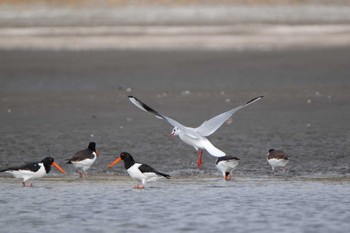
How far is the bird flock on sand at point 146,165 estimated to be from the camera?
11.4m

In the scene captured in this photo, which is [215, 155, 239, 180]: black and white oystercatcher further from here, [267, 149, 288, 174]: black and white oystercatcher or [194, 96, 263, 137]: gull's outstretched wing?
[194, 96, 263, 137]: gull's outstretched wing

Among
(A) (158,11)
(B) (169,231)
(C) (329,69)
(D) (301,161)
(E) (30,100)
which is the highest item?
(A) (158,11)

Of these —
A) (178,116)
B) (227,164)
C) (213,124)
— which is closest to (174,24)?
(178,116)

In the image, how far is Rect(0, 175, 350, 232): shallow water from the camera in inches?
367

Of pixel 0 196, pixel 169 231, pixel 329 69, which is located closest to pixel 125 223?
pixel 169 231

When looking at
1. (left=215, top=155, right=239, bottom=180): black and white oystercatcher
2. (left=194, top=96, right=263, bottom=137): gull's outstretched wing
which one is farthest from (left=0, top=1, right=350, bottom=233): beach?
(left=194, top=96, right=263, bottom=137): gull's outstretched wing

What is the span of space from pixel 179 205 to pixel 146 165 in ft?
3.85

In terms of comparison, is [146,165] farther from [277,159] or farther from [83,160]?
[277,159]

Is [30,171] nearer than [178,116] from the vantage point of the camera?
Yes

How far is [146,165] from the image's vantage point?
11336mm

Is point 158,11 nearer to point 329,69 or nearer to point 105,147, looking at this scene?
point 329,69

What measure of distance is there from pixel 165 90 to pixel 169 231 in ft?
35.3

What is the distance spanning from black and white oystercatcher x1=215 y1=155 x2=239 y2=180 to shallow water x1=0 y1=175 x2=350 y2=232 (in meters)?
0.13

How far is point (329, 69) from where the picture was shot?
72.3 feet
